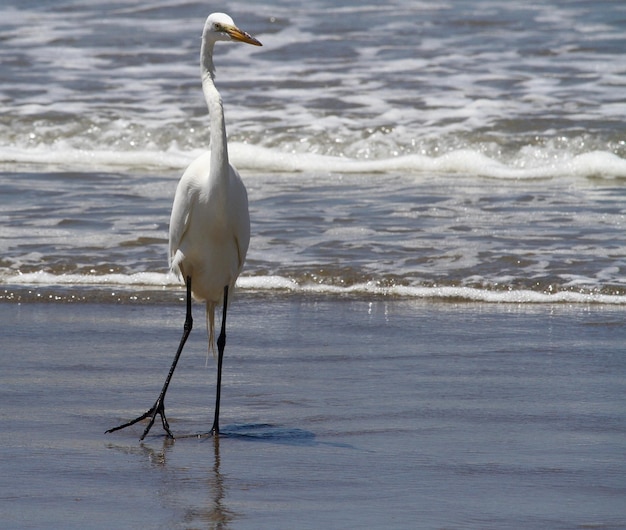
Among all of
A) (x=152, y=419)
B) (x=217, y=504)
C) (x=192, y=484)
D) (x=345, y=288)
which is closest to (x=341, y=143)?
(x=345, y=288)

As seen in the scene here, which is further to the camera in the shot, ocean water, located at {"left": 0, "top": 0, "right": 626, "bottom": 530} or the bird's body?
the bird's body

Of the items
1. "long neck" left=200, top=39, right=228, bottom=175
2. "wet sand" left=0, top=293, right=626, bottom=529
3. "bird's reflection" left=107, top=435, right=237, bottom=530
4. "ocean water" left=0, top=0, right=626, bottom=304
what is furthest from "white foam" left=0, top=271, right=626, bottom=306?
"bird's reflection" left=107, top=435, right=237, bottom=530

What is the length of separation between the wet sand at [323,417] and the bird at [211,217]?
28cm

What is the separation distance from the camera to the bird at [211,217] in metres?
4.15

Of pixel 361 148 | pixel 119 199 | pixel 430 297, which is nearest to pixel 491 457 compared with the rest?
pixel 430 297

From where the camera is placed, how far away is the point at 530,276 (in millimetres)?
6453

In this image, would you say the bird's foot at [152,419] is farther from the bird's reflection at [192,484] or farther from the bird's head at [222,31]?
the bird's head at [222,31]

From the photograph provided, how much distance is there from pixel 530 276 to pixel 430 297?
0.65 m

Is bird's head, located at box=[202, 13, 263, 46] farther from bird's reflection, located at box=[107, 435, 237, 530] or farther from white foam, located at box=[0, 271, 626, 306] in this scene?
white foam, located at box=[0, 271, 626, 306]

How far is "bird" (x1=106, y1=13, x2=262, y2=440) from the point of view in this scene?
4152 mm

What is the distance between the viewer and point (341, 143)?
437 inches

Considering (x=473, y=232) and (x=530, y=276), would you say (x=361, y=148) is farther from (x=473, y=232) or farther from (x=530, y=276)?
(x=530, y=276)

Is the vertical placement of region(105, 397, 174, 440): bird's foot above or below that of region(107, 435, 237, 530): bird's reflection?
above

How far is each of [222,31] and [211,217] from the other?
68 centimetres
